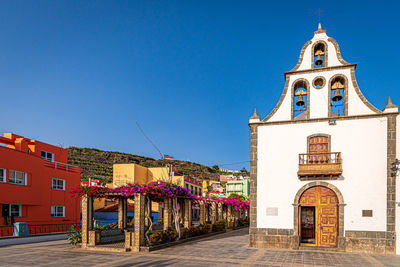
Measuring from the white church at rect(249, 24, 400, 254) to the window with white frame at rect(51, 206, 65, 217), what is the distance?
18380 mm

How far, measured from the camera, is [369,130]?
1567 cm

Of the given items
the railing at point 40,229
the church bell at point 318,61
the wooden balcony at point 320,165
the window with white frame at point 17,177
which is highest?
the church bell at point 318,61

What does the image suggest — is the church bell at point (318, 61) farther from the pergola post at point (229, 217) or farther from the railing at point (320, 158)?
the pergola post at point (229, 217)

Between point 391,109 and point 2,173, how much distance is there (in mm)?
24623

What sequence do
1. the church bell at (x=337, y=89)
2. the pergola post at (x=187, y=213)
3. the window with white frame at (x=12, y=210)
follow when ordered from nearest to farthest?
1. the church bell at (x=337, y=89)
2. the pergola post at (x=187, y=213)
3. the window with white frame at (x=12, y=210)

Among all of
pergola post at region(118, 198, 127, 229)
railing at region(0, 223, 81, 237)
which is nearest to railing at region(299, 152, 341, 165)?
pergola post at region(118, 198, 127, 229)

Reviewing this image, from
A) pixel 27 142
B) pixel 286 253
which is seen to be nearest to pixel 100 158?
pixel 27 142

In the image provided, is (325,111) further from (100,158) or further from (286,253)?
(100,158)

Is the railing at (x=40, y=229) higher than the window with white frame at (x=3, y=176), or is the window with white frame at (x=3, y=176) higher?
the window with white frame at (x=3, y=176)

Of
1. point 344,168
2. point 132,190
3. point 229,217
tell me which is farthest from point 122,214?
point 229,217

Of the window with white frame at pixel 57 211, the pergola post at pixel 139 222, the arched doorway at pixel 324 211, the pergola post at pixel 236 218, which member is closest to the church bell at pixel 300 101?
the arched doorway at pixel 324 211

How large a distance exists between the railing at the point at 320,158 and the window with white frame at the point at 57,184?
835 inches

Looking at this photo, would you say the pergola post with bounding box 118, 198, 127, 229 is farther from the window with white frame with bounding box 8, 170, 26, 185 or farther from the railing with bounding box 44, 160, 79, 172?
the railing with bounding box 44, 160, 79, 172

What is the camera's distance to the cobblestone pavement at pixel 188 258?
1220 cm
